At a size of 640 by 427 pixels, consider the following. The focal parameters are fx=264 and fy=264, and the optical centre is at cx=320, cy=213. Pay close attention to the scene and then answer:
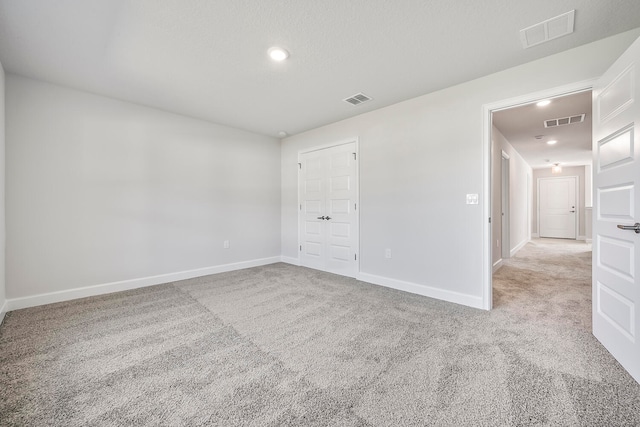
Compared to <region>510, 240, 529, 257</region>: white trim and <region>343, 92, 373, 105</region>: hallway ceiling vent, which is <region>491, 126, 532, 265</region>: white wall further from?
<region>343, 92, 373, 105</region>: hallway ceiling vent

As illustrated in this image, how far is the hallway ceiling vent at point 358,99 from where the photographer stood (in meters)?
3.27

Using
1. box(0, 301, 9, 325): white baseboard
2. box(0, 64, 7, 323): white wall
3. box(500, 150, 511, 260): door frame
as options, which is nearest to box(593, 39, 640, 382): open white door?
box(500, 150, 511, 260): door frame

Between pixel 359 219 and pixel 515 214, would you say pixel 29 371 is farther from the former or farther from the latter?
pixel 515 214

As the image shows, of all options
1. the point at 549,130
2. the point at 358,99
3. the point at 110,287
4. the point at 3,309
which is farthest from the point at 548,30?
the point at 3,309

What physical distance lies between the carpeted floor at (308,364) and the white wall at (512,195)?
148cm

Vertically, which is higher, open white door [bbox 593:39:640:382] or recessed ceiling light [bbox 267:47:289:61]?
recessed ceiling light [bbox 267:47:289:61]

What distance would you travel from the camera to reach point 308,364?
1777 mm

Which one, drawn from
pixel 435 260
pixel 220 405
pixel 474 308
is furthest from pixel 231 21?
pixel 474 308

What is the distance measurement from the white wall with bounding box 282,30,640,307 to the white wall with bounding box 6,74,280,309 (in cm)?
226

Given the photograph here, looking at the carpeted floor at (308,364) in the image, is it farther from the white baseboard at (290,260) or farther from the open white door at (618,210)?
the white baseboard at (290,260)

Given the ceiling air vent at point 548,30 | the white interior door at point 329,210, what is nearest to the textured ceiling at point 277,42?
the ceiling air vent at point 548,30

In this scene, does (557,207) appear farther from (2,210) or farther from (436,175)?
(2,210)

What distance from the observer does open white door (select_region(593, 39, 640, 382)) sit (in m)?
1.64

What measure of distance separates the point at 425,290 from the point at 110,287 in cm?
392
